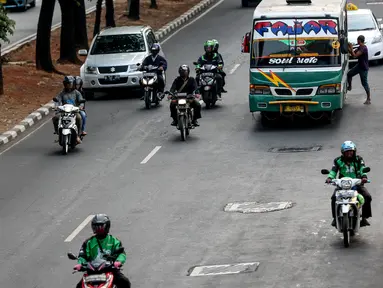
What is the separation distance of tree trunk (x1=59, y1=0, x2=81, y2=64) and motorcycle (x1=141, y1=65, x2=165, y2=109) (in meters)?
7.84

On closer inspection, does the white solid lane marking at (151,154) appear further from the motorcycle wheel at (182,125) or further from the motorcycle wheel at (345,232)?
the motorcycle wheel at (345,232)

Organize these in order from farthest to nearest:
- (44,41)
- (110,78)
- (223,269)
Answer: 1. (44,41)
2. (110,78)
3. (223,269)

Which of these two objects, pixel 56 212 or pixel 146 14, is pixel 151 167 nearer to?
pixel 56 212

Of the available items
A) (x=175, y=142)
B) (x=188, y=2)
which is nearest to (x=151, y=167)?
(x=175, y=142)

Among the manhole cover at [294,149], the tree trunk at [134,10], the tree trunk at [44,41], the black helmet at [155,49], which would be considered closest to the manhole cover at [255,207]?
the manhole cover at [294,149]

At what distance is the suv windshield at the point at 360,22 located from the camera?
126 ft

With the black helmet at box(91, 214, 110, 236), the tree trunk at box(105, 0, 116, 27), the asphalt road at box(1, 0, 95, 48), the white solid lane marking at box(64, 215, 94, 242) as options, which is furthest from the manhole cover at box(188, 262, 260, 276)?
the tree trunk at box(105, 0, 116, 27)

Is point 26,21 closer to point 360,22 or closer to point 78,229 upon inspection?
point 360,22

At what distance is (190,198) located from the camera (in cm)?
2111

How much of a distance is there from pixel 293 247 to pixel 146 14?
34.6 meters

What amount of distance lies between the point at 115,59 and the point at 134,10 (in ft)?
50.9

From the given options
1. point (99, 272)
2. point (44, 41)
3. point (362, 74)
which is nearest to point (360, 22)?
point (362, 74)

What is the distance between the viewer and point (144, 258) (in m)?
17.2

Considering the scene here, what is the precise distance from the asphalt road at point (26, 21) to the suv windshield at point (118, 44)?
9.00m
